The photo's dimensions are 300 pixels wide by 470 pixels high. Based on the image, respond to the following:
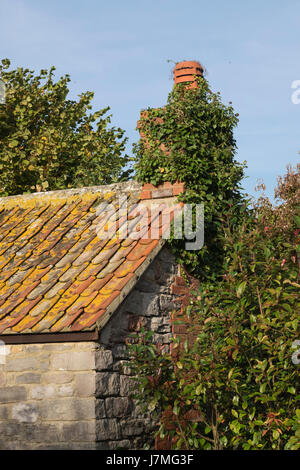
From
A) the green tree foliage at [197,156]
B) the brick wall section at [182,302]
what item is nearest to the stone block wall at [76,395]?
the brick wall section at [182,302]

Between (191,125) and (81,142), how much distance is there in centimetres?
805

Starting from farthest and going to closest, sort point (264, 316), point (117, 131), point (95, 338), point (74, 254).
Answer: point (117, 131) → point (74, 254) → point (95, 338) → point (264, 316)

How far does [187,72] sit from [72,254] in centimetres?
370

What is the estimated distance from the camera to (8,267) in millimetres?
9078

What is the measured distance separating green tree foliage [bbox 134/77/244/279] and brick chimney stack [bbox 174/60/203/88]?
0.29 m

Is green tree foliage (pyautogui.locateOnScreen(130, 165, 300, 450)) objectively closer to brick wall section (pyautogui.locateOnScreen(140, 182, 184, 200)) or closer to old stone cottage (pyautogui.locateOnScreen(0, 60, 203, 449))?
old stone cottage (pyautogui.locateOnScreen(0, 60, 203, 449))

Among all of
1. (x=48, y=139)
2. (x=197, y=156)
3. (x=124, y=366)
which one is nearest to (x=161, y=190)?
(x=197, y=156)

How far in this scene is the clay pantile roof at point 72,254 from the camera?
296 inches

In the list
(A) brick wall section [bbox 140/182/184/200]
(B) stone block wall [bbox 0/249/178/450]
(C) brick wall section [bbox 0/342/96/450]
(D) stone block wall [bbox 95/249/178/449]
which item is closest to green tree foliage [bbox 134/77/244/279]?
(A) brick wall section [bbox 140/182/184/200]

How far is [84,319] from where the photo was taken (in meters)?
7.16

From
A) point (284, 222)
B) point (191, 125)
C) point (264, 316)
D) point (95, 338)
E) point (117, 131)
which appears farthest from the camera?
point (117, 131)

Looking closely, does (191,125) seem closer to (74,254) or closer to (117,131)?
(74,254)

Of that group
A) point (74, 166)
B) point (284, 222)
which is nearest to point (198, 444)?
point (284, 222)

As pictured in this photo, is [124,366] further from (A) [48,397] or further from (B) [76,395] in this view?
(A) [48,397]
